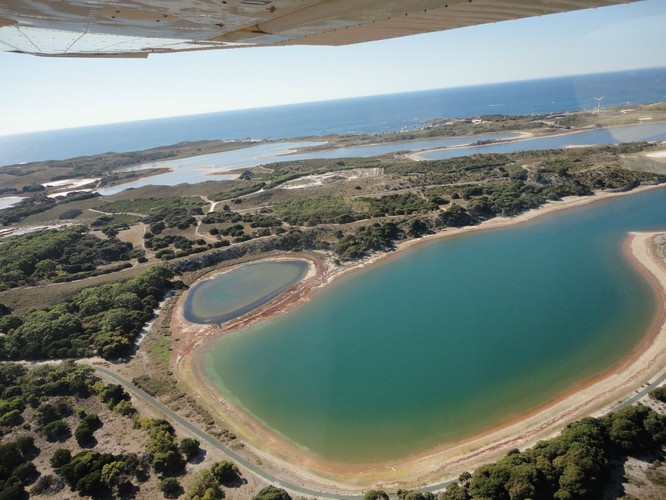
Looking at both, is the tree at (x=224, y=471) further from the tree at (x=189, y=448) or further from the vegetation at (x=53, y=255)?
the vegetation at (x=53, y=255)

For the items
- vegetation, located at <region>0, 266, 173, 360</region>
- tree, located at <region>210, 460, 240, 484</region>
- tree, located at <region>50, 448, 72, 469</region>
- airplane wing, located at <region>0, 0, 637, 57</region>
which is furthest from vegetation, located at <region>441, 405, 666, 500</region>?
vegetation, located at <region>0, 266, 173, 360</region>

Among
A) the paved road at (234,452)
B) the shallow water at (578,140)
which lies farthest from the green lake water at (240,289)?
the shallow water at (578,140)

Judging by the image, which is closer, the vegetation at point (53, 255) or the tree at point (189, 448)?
the tree at point (189, 448)

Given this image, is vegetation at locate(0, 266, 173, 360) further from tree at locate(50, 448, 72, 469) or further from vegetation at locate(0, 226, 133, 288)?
tree at locate(50, 448, 72, 469)

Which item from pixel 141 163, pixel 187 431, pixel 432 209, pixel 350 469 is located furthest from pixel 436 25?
pixel 141 163

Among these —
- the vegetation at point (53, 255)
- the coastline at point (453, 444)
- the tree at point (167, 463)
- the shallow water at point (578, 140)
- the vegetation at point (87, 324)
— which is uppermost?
the shallow water at point (578, 140)

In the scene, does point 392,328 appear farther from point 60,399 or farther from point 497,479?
point 60,399
